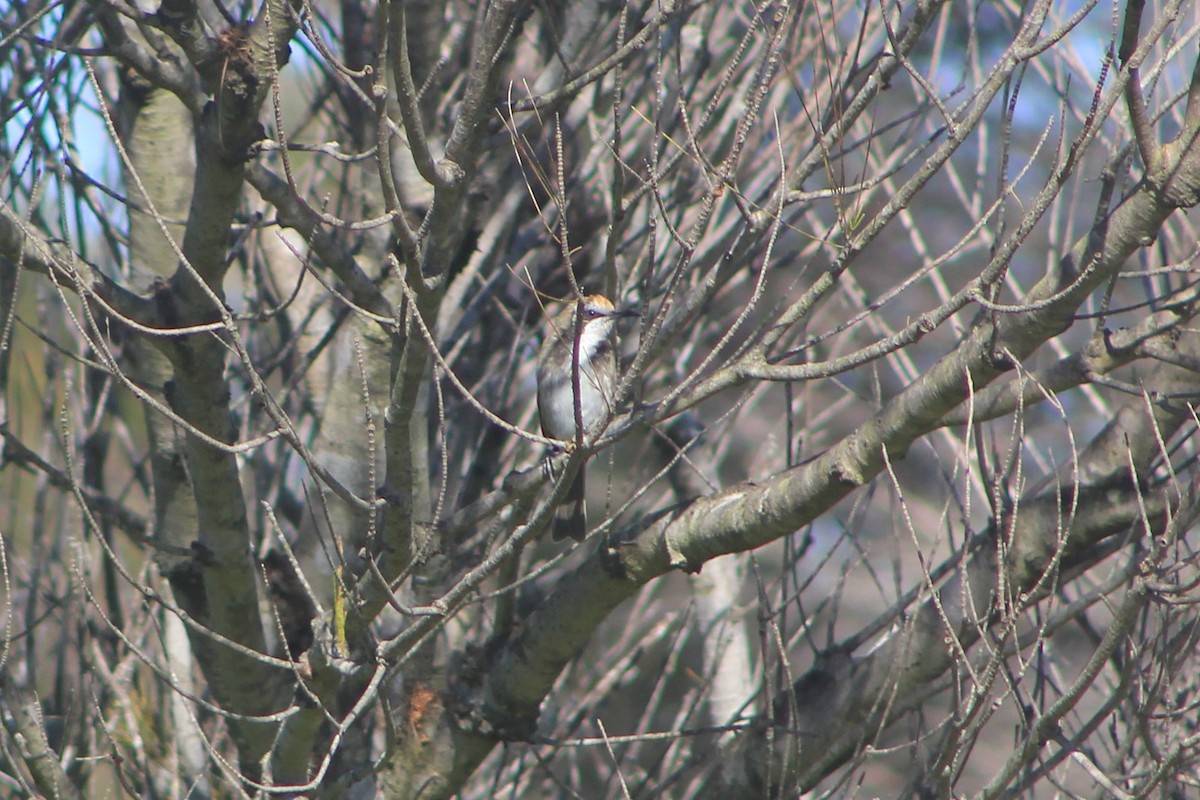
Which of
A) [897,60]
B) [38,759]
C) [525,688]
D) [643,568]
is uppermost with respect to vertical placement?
[897,60]

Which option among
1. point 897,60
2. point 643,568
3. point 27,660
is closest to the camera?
point 897,60

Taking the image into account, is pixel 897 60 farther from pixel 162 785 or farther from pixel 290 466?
pixel 162 785

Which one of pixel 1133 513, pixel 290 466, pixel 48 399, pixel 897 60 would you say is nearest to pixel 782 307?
pixel 897 60

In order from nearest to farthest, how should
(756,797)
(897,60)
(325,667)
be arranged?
1. (897,60)
2. (325,667)
3. (756,797)

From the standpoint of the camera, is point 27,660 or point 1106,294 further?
point 27,660

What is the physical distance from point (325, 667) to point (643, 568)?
0.81 meters

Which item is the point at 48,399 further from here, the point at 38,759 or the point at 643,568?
the point at 643,568

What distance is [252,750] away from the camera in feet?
11.2

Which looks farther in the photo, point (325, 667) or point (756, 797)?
point (756, 797)

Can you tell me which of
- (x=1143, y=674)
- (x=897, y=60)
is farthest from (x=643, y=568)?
(x=897, y=60)

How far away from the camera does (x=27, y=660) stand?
3.82m

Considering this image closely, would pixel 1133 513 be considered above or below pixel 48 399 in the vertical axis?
below

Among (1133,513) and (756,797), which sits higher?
(1133,513)

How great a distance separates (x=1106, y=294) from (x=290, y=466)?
2906 millimetres
